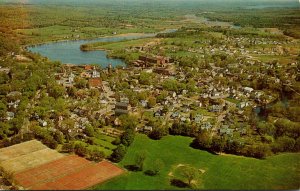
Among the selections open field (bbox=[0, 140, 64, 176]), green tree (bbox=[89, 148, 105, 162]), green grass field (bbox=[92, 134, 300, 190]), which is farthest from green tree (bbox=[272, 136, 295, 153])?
open field (bbox=[0, 140, 64, 176])

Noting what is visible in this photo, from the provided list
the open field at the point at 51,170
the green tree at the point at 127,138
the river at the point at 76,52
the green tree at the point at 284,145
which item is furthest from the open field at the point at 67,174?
the river at the point at 76,52

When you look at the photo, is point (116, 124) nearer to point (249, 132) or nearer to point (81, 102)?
point (81, 102)

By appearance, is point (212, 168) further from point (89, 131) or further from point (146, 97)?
point (146, 97)

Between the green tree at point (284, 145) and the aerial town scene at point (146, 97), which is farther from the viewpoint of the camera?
the green tree at point (284, 145)

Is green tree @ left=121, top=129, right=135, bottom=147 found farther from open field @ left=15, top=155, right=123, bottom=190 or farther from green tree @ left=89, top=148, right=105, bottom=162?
open field @ left=15, top=155, right=123, bottom=190

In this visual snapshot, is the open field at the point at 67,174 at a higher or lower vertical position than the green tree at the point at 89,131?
lower

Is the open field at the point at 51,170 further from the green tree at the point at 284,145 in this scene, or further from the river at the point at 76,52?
the river at the point at 76,52

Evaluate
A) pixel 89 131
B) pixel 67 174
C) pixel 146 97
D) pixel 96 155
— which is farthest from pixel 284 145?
pixel 146 97
